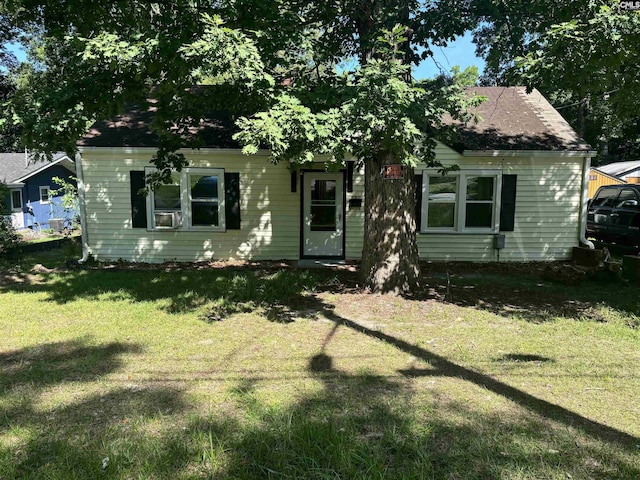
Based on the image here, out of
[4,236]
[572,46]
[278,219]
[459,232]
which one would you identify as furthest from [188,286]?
[572,46]

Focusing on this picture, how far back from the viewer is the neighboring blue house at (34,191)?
64.5 feet

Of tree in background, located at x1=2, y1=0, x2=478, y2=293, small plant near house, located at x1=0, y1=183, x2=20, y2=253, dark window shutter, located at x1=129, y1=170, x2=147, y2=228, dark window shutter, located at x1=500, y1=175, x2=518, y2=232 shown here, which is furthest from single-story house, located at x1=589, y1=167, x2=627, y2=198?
small plant near house, located at x1=0, y1=183, x2=20, y2=253

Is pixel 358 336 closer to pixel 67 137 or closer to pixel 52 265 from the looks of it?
pixel 67 137

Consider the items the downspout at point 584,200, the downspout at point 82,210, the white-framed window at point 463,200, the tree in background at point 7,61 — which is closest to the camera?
the downspout at point 82,210

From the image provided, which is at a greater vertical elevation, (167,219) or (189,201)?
(189,201)

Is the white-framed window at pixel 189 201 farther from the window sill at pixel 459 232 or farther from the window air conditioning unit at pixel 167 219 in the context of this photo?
the window sill at pixel 459 232

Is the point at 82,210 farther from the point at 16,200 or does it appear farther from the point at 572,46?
the point at 16,200

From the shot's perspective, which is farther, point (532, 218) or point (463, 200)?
point (532, 218)

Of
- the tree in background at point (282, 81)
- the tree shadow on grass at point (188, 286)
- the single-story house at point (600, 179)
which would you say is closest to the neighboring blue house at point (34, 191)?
the tree shadow on grass at point (188, 286)

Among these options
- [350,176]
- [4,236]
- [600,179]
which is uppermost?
[600,179]

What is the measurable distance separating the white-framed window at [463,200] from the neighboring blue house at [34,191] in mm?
16187

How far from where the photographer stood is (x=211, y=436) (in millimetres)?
3012

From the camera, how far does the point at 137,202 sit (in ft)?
33.9

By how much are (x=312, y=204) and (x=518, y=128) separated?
5407 millimetres
